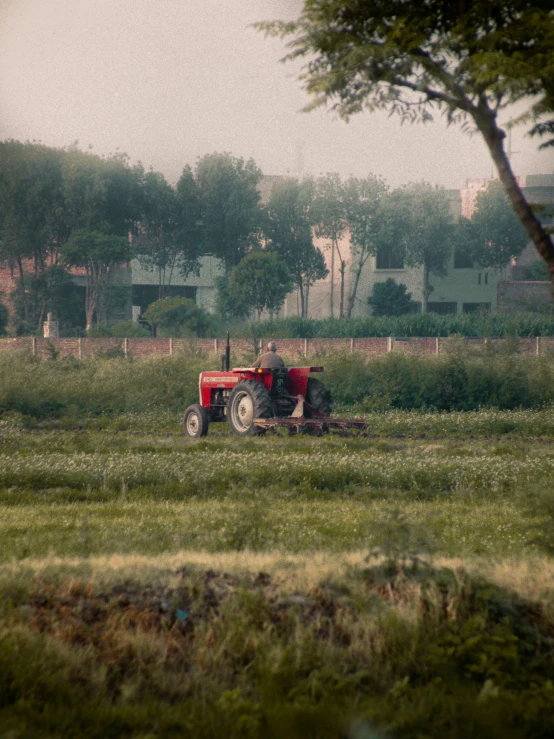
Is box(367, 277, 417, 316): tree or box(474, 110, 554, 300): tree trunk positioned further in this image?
box(367, 277, 417, 316): tree

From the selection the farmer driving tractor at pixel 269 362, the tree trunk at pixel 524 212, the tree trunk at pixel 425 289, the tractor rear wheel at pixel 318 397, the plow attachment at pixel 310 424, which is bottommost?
the plow attachment at pixel 310 424

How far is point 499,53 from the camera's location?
585 cm

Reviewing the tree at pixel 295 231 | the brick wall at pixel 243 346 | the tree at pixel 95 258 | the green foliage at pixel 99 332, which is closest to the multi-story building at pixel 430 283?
the tree at pixel 295 231

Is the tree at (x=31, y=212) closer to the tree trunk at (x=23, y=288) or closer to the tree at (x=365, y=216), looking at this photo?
the tree trunk at (x=23, y=288)

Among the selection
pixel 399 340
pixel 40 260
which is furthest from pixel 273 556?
pixel 40 260

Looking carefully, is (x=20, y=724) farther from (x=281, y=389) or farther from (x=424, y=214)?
(x=424, y=214)

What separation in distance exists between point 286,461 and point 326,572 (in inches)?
259

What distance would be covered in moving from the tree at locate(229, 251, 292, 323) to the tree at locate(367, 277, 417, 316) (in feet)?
25.8

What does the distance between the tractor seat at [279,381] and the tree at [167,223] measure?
3572 centimetres

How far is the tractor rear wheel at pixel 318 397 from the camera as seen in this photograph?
17438mm

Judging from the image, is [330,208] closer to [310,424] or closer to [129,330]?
[129,330]

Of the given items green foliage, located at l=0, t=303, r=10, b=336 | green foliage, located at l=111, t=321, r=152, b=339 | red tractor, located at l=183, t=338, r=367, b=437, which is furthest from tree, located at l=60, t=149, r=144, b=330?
red tractor, located at l=183, t=338, r=367, b=437

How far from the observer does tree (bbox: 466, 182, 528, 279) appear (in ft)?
175

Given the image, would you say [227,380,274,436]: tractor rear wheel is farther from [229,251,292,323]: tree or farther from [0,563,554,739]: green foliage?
[229,251,292,323]: tree
